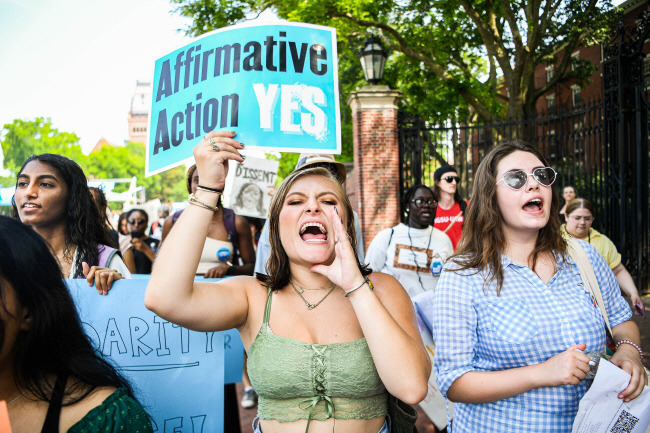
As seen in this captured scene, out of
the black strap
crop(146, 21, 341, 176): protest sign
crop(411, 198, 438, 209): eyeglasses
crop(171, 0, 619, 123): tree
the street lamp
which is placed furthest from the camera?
crop(171, 0, 619, 123): tree

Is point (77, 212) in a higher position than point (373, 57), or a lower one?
lower

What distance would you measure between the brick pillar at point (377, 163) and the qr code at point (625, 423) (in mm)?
8328

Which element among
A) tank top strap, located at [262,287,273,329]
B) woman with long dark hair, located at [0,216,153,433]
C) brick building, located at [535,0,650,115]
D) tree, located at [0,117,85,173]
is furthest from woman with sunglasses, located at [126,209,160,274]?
tree, located at [0,117,85,173]

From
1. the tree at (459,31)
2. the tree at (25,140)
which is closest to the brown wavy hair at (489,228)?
the tree at (459,31)

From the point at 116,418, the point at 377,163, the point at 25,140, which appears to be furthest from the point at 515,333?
the point at 25,140

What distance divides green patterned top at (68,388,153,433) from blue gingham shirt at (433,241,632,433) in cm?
113

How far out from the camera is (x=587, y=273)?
2158 mm

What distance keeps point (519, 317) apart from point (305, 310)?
83 centimetres

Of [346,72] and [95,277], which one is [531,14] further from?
[95,277]

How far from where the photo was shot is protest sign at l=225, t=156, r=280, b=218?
756 centimetres

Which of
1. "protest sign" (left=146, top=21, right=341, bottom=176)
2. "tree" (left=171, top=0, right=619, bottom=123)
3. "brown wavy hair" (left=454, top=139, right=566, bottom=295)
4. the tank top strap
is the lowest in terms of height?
the tank top strap

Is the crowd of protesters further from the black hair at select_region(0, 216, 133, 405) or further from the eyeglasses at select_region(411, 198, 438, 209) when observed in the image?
the eyeglasses at select_region(411, 198, 438, 209)

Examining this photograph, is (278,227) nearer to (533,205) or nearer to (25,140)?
(533,205)

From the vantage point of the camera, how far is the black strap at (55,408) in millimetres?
1402
